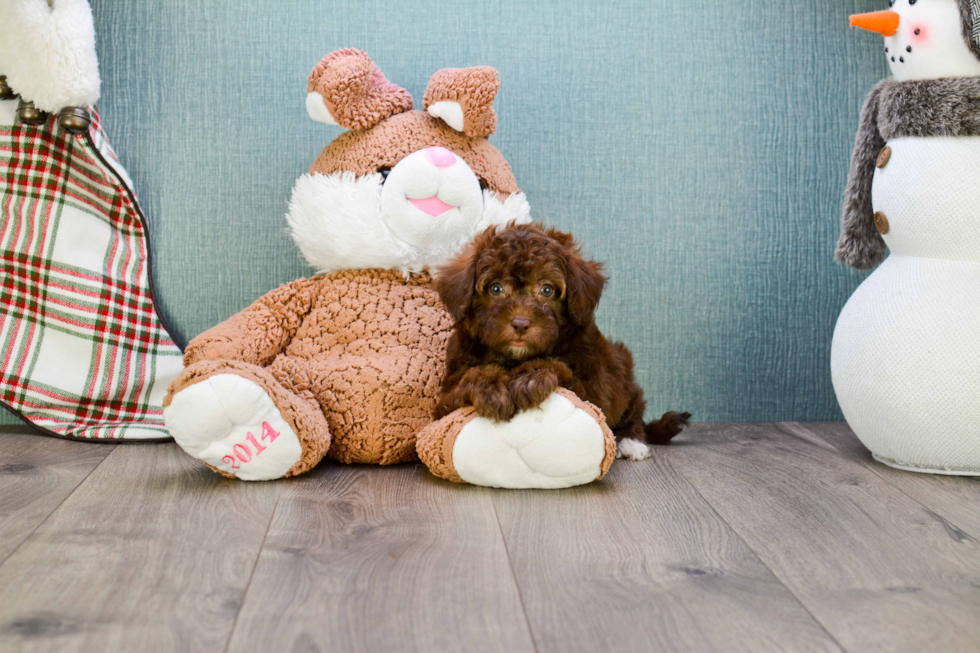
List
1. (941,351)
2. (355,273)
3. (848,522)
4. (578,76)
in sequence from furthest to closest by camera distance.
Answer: (578,76)
(355,273)
(941,351)
(848,522)

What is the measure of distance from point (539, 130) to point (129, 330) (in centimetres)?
93

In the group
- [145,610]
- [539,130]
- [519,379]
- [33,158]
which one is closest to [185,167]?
[33,158]

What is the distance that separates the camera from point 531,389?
1202mm

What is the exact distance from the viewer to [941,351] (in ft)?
4.39

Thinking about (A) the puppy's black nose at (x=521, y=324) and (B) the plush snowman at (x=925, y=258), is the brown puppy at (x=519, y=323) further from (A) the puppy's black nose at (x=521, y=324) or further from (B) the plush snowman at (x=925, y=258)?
(B) the plush snowman at (x=925, y=258)

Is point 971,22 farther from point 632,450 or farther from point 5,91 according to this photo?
point 5,91

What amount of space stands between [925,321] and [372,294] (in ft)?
3.09

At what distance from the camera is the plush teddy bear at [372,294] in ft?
4.18

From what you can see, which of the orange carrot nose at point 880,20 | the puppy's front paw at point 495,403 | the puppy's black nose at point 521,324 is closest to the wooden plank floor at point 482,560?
the puppy's front paw at point 495,403

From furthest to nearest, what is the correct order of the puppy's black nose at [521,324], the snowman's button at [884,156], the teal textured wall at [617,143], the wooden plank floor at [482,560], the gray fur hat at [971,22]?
the teal textured wall at [617,143] → the snowman's button at [884,156] → the gray fur hat at [971,22] → the puppy's black nose at [521,324] → the wooden plank floor at [482,560]

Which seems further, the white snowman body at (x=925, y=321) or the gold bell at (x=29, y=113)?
the gold bell at (x=29, y=113)

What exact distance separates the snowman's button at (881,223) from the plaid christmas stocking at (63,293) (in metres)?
1.37

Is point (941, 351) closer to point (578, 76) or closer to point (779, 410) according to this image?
point (779, 410)

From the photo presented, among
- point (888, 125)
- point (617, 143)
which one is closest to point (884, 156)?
point (888, 125)
